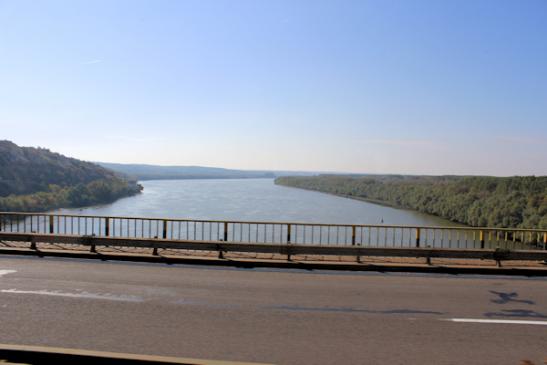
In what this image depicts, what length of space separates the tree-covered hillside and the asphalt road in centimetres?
5640

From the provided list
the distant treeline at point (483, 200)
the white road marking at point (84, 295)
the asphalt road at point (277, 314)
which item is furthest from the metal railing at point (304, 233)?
the distant treeline at point (483, 200)

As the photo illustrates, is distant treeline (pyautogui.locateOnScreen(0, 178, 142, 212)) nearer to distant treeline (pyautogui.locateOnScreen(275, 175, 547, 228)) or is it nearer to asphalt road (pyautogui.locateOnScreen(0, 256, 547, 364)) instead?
asphalt road (pyautogui.locateOnScreen(0, 256, 547, 364))

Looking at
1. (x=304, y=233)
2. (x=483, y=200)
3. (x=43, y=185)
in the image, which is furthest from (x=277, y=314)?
(x=43, y=185)

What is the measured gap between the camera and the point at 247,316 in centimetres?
659

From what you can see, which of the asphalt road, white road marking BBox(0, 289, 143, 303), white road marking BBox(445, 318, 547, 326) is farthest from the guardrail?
white road marking BBox(445, 318, 547, 326)

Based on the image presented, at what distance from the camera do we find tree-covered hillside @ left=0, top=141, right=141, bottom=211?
6312 cm

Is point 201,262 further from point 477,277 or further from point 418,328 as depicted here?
point 477,277

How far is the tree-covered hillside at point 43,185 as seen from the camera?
6312cm

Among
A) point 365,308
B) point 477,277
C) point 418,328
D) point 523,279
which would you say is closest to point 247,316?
point 365,308

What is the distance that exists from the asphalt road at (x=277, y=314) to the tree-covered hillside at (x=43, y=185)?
56.4 meters

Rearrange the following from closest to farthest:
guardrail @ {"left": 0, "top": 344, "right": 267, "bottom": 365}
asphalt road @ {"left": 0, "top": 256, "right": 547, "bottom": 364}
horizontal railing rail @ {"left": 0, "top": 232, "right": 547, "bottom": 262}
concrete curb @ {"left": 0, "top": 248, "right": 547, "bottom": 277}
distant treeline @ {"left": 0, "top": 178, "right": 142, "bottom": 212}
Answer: guardrail @ {"left": 0, "top": 344, "right": 267, "bottom": 365} → asphalt road @ {"left": 0, "top": 256, "right": 547, "bottom": 364} → concrete curb @ {"left": 0, "top": 248, "right": 547, "bottom": 277} → horizontal railing rail @ {"left": 0, "top": 232, "right": 547, "bottom": 262} → distant treeline @ {"left": 0, "top": 178, "right": 142, "bottom": 212}

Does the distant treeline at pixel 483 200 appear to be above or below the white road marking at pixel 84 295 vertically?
below

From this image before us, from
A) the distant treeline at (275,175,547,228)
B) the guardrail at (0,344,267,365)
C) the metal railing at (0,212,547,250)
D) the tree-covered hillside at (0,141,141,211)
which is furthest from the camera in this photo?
the distant treeline at (275,175,547,228)

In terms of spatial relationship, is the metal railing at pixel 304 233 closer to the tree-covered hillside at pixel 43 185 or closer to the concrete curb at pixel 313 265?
the concrete curb at pixel 313 265
